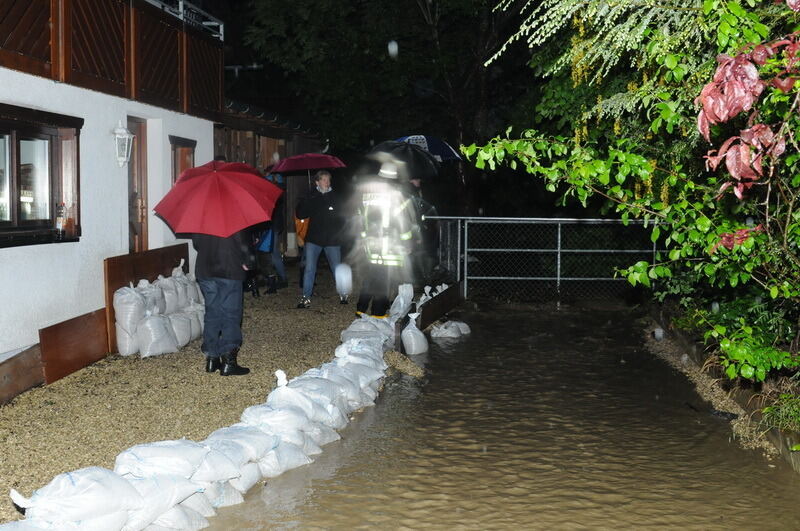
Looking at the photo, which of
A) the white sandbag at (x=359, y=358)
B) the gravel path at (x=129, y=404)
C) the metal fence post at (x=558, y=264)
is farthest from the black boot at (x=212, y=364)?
the metal fence post at (x=558, y=264)

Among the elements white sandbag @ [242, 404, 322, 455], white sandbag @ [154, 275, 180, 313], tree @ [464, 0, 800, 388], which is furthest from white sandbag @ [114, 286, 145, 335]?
tree @ [464, 0, 800, 388]

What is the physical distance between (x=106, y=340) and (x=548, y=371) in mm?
4650

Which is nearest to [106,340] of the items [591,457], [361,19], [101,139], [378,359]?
[101,139]

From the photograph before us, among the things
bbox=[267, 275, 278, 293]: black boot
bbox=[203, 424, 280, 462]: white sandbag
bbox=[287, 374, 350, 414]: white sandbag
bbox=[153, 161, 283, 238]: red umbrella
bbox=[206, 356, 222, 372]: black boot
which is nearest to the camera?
bbox=[203, 424, 280, 462]: white sandbag

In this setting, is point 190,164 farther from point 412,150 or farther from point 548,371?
point 548,371

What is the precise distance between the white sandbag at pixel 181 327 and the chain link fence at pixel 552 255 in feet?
19.5

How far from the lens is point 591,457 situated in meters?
6.64

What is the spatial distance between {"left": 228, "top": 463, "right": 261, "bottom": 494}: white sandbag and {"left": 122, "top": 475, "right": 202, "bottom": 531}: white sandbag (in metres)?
0.56

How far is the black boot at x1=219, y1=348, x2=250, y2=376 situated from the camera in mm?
8922

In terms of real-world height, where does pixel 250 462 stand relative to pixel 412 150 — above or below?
below

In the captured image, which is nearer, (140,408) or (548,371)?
(140,408)

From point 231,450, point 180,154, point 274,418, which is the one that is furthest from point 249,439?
point 180,154

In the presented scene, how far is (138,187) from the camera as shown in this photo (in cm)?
1232

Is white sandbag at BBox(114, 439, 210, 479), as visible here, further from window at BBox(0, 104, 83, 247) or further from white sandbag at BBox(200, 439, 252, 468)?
window at BBox(0, 104, 83, 247)
